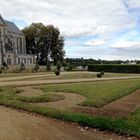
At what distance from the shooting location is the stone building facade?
7900 cm

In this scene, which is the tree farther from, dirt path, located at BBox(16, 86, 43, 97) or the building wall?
dirt path, located at BBox(16, 86, 43, 97)

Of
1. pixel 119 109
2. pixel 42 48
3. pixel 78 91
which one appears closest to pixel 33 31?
pixel 42 48

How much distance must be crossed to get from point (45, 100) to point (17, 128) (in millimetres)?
5762

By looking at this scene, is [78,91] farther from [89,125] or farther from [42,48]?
[42,48]

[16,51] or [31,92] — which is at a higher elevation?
[16,51]

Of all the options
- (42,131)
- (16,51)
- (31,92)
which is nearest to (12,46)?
(16,51)

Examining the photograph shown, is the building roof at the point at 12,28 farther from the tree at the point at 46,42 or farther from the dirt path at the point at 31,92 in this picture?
the dirt path at the point at 31,92

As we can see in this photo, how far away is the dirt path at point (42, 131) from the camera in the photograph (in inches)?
352

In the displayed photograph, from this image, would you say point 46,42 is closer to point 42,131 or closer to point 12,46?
point 12,46

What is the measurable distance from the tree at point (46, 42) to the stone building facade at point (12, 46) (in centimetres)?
351

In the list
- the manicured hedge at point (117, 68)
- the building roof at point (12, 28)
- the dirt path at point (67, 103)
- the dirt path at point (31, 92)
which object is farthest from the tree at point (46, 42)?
the dirt path at point (67, 103)

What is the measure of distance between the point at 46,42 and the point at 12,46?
468 inches

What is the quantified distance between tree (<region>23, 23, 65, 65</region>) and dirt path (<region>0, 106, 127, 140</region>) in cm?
8133

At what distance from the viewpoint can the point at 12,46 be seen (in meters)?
84.2
